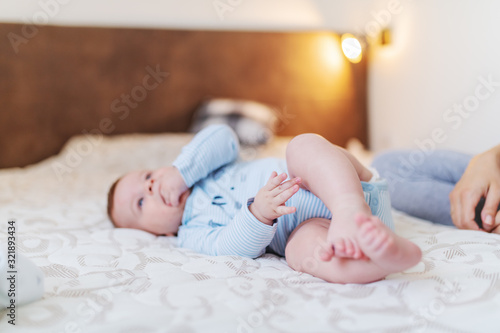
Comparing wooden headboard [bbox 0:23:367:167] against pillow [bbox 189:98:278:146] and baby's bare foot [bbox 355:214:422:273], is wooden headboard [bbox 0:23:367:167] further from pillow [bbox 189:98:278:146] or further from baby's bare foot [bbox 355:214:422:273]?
baby's bare foot [bbox 355:214:422:273]

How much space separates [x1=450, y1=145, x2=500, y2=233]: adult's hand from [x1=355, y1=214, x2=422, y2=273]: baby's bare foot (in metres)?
0.40

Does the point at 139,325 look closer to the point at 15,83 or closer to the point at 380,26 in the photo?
the point at 15,83

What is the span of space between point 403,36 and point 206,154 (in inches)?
62.7

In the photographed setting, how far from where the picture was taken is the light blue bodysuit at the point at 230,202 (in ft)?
2.85

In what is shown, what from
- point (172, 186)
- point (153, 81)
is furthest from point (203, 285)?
point (153, 81)

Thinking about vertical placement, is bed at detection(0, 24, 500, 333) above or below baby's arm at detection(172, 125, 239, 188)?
below

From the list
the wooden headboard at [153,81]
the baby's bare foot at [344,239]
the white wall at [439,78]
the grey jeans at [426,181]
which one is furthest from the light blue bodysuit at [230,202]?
the wooden headboard at [153,81]

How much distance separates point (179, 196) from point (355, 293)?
601 mm

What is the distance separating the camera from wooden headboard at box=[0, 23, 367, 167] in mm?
2223

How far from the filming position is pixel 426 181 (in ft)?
4.14

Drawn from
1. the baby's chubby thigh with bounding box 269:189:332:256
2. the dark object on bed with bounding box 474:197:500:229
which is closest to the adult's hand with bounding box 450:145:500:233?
the dark object on bed with bounding box 474:197:500:229

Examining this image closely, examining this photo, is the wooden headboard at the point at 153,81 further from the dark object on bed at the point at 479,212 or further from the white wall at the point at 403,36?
the dark object on bed at the point at 479,212

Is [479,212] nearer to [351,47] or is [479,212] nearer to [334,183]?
[334,183]

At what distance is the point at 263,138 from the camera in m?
2.15
